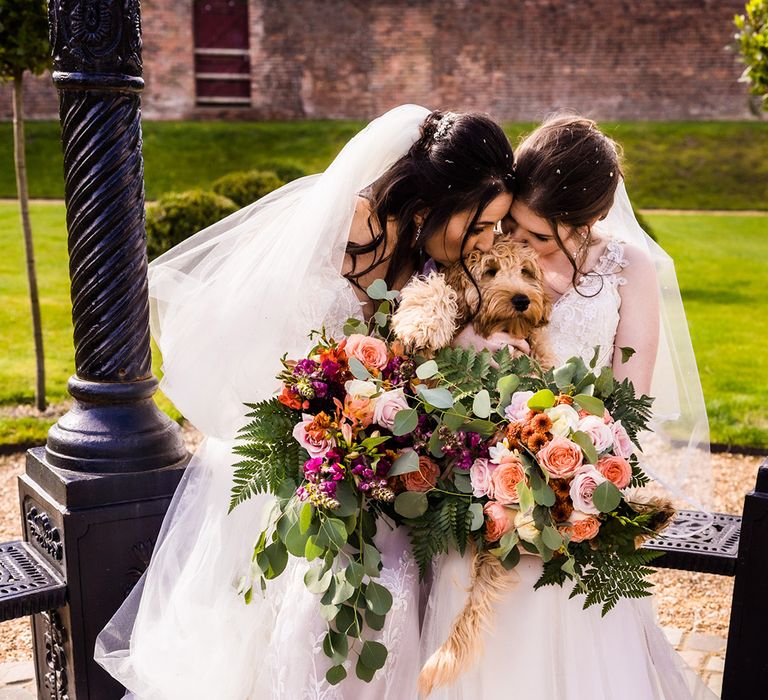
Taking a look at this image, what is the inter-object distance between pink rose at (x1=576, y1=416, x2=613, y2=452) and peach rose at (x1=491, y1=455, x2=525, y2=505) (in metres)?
0.18

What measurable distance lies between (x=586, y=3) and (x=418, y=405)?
17469mm

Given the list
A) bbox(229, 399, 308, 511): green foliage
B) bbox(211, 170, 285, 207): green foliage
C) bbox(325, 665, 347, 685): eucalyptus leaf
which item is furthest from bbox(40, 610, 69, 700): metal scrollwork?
bbox(211, 170, 285, 207): green foliage

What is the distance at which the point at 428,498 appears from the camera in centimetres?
238

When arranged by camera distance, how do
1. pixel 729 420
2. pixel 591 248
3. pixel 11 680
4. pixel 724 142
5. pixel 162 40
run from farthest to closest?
pixel 162 40 → pixel 724 142 → pixel 729 420 → pixel 11 680 → pixel 591 248

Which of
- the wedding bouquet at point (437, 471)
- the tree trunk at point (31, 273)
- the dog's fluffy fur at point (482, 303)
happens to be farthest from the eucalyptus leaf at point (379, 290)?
the tree trunk at point (31, 273)

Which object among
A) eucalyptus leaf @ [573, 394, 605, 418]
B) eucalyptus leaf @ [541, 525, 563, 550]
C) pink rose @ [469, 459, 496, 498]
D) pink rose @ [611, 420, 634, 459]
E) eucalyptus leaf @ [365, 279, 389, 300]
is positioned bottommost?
eucalyptus leaf @ [541, 525, 563, 550]

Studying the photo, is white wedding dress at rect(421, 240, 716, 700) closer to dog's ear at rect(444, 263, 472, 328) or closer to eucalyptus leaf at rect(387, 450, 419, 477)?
eucalyptus leaf at rect(387, 450, 419, 477)

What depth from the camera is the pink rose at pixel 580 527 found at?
84.7 inches

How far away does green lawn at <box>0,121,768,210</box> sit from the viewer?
1480 centimetres

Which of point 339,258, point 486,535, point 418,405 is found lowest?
point 486,535

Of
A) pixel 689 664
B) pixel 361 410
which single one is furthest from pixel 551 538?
pixel 689 664

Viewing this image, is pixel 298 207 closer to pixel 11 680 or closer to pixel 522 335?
pixel 522 335

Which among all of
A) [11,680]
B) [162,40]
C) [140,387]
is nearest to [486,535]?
[140,387]

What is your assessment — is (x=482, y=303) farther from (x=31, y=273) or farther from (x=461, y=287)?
(x=31, y=273)
